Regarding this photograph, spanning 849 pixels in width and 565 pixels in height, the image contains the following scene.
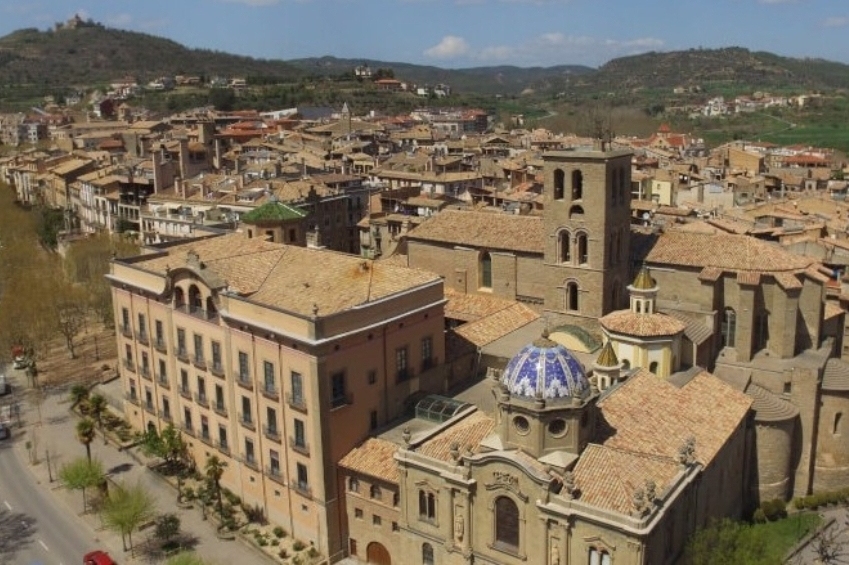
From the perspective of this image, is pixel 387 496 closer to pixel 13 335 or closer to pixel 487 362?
pixel 487 362

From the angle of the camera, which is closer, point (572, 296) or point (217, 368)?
point (217, 368)

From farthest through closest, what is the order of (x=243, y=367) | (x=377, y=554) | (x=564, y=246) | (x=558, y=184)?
(x=564, y=246) < (x=558, y=184) < (x=243, y=367) < (x=377, y=554)

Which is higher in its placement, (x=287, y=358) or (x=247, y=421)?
(x=287, y=358)

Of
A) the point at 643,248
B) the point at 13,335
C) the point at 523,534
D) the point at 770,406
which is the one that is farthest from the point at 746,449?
the point at 13,335

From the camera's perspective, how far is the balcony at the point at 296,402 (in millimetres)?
35969

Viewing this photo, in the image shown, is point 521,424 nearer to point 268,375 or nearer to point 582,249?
point 268,375

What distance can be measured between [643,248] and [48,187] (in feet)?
319

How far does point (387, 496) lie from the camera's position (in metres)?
35.6

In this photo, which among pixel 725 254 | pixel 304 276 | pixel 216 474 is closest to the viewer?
pixel 216 474

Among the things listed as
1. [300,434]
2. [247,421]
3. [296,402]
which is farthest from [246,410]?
[296,402]

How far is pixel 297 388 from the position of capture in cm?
3612

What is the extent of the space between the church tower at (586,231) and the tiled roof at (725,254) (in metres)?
2.46

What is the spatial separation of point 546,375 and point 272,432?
14.1 metres

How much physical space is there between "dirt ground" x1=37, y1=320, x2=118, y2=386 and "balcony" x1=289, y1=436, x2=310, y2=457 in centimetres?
2584
